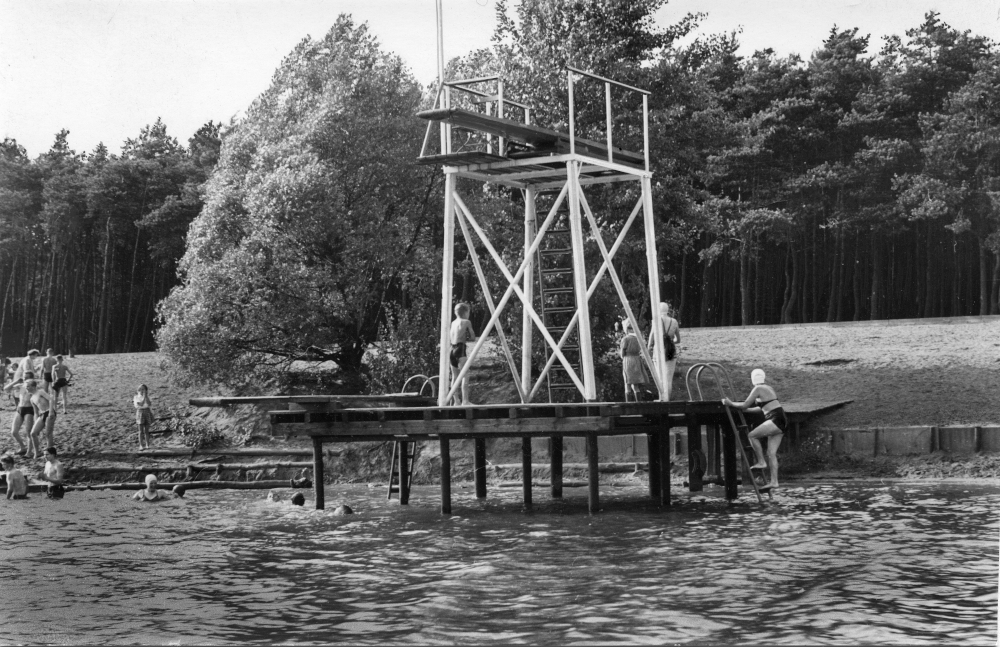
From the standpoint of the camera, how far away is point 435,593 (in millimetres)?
14375

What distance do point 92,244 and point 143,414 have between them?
24.2 m

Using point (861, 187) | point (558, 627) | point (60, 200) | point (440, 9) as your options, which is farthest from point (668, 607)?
point (60, 200)

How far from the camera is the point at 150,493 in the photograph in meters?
26.6

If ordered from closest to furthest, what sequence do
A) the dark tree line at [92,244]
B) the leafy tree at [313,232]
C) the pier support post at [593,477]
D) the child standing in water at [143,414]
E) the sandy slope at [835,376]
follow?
1. the pier support post at [593,477]
2. the sandy slope at [835,376]
3. the child standing in water at [143,414]
4. the leafy tree at [313,232]
5. the dark tree line at [92,244]

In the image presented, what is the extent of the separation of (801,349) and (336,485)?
15317mm

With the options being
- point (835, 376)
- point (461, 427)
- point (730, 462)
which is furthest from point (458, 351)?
point (835, 376)

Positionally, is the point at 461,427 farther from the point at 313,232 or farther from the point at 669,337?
the point at 313,232

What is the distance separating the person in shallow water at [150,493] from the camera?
86.9 ft

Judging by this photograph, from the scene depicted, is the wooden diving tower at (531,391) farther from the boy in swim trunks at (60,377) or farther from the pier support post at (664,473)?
the boy in swim trunks at (60,377)

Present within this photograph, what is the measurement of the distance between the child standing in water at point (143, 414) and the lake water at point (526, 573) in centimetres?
903

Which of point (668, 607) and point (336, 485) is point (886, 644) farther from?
point (336, 485)

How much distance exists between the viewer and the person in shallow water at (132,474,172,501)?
86.9 ft

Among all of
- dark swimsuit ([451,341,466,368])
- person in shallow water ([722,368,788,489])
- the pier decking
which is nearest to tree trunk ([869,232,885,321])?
the pier decking

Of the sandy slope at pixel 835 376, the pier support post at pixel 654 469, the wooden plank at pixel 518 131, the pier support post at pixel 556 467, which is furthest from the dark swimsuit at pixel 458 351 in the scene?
the sandy slope at pixel 835 376
